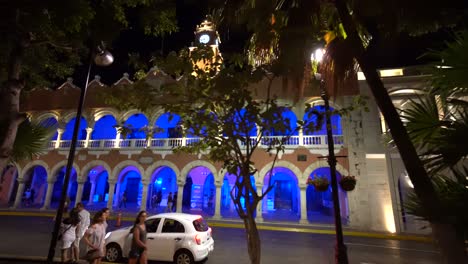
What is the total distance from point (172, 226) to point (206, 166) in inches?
376

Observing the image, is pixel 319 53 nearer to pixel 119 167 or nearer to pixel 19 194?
pixel 119 167

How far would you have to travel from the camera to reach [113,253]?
25.8 feet

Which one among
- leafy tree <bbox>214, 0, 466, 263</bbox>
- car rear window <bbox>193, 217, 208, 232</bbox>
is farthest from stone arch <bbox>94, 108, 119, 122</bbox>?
leafy tree <bbox>214, 0, 466, 263</bbox>

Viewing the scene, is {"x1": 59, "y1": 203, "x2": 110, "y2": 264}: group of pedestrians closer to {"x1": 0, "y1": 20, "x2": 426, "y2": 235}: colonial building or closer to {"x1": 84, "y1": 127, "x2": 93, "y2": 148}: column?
{"x1": 0, "y1": 20, "x2": 426, "y2": 235}: colonial building

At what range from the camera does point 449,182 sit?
8.33 feet

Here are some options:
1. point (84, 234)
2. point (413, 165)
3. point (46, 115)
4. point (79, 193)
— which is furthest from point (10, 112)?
A: point (46, 115)

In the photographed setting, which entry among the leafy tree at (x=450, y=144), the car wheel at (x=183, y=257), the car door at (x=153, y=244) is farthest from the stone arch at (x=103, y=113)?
the leafy tree at (x=450, y=144)

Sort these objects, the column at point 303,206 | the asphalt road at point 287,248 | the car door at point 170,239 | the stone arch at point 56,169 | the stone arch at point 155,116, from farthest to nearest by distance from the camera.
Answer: the stone arch at point 56,169
the stone arch at point 155,116
the column at point 303,206
the asphalt road at point 287,248
the car door at point 170,239

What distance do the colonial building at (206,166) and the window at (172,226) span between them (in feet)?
14.2

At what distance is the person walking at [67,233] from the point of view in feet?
22.7

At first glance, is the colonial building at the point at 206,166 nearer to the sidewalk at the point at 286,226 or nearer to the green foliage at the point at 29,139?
the sidewalk at the point at 286,226

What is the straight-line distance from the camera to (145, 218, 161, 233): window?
7.88m

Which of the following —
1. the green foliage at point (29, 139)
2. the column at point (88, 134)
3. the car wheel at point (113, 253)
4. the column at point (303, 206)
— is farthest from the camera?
the column at point (88, 134)

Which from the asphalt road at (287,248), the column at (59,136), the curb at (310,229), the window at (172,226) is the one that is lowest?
the asphalt road at (287,248)
